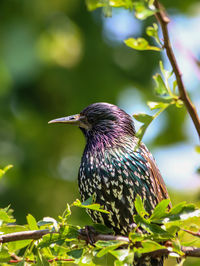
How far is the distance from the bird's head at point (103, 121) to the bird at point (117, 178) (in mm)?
10

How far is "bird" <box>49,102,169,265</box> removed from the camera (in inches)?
126

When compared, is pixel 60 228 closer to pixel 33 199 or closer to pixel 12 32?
pixel 33 199

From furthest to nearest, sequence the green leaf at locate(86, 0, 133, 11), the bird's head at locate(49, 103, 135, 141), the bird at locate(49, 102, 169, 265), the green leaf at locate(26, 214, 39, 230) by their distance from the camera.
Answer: the bird's head at locate(49, 103, 135, 141) < the bird at locate(49, 102, 169, 265) < the green leaf at locate(26, 214, 39, 230) < the green leaf at locate(86, 0, 133, 11)

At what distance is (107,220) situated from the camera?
328 centimetres

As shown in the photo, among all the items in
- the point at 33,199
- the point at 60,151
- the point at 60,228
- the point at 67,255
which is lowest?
the point at 33,199

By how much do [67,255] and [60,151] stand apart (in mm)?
3618

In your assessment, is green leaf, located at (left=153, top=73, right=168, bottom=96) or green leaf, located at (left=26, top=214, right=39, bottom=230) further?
green leaf, located at (left=26, top=214, right=39, bottom=230)

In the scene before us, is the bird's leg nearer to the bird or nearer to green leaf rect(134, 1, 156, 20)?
the bird

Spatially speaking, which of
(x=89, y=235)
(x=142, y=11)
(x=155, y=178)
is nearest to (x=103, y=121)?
(x=155, y=178)

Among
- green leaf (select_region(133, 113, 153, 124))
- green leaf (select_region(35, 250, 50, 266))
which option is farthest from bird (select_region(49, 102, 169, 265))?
green leaf (select_region(133, 113, 153, 124))

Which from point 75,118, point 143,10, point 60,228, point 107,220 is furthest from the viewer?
point 75,118

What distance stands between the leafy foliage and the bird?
0.46 metres

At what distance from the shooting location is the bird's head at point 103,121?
3.63m

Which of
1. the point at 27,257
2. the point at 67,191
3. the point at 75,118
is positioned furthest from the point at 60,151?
the point at 27,257
